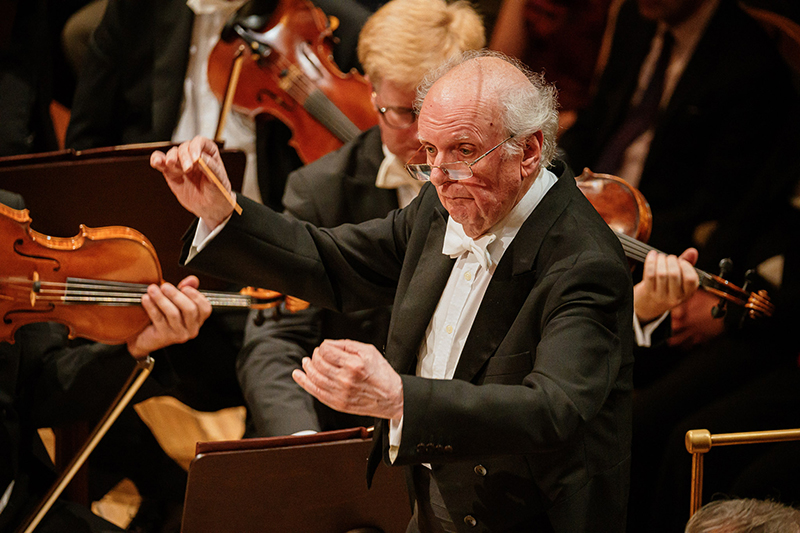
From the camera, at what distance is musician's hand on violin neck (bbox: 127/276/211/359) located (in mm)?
2189

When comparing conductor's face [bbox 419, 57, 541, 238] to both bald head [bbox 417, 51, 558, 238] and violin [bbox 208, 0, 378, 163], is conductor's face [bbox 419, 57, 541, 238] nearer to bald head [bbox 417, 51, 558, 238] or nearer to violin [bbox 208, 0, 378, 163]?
bald head [bbox 417, 51, 558, 238]

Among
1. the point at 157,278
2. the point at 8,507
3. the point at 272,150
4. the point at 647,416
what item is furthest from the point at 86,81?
the point at 647,416

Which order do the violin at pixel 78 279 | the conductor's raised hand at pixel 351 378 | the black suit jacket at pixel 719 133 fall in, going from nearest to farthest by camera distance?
the conductor's raised hand at pixel 351 378 → the violin at pixel 78 279 → the black suit jacket at pixel 719 133

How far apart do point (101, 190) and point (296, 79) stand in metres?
0.91

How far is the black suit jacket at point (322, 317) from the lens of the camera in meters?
2.51

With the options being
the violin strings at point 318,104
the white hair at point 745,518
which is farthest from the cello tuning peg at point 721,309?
the violin strings at point 318,104

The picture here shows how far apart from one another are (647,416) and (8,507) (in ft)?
6.91

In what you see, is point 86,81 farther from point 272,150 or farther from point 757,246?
point 757,246

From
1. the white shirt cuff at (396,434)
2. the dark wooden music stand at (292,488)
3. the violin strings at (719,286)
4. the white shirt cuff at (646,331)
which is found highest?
the white shirt cuff at (396,434)

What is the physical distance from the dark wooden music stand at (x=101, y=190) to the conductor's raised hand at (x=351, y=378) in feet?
4.27

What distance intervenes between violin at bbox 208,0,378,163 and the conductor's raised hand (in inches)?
69.8

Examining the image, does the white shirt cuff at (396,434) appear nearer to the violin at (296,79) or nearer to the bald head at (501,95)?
the bald head at (501,95)

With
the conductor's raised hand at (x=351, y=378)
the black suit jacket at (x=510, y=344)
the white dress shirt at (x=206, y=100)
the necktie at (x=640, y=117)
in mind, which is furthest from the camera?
the white dress shirt at (x=206, y=100)

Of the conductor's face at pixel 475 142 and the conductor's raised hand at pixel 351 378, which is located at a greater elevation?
the conductor's face at pixel 475 142
